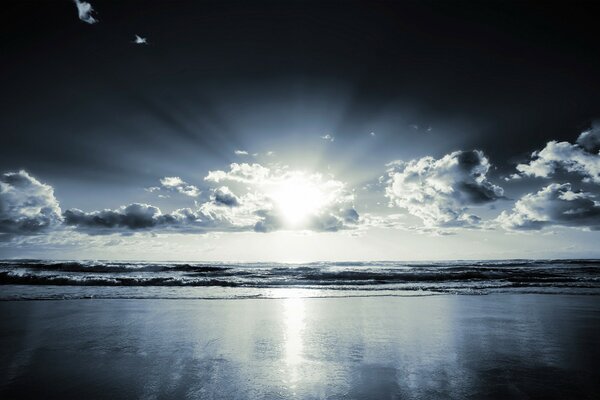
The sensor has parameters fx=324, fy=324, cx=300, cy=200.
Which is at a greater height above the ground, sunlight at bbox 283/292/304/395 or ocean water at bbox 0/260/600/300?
ocean water at bbox 0/260/600/300

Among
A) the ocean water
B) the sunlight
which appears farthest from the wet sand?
the ocean water

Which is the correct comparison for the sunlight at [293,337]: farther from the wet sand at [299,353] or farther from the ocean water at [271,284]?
the ocean water at [271,284]

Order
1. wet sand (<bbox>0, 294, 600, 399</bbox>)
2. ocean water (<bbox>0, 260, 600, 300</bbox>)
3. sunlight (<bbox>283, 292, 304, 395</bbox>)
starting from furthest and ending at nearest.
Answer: ocean water (<bbox>0, 260, 600, 300</bbox>)
sunlight (<bbox>283, 292, 304, 395</bbox>)
wet sand (<bbox>0, 294, 600, 399</bbox>)

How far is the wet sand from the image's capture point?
16.5 feet

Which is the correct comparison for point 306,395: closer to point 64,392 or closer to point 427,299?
point 64,392

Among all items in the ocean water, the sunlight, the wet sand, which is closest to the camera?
the wet sand

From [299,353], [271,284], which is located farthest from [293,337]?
[271,284]

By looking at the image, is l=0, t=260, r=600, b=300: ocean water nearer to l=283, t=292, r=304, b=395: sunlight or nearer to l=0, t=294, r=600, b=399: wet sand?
l=283, t=292, r=304, b=395: sunlight

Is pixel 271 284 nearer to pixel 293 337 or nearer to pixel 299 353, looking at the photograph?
pixel 293 337

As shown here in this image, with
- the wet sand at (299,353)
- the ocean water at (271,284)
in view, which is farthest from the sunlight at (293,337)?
the ocean water at (271,284)

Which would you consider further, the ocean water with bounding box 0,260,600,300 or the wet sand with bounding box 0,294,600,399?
the ocean water with bounding box 0,260,600,300

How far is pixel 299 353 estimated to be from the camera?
6871 millimetres

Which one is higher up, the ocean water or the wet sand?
the ocean water

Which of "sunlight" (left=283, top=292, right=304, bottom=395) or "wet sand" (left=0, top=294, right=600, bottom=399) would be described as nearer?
"wet sand" (left=0, top=294, right=600, bottom=399)
